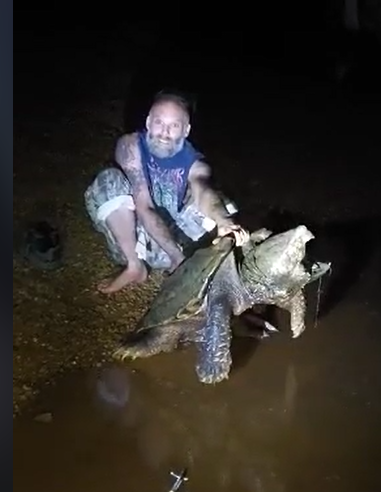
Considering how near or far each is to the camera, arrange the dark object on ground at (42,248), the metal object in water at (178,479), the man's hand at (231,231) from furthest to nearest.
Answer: the dark object on ground at (42,248)
the man's hand at (231,231)
the metal object in water at (178,479)

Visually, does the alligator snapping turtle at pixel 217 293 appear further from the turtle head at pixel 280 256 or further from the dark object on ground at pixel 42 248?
the dark object on ground at pixel 42 248

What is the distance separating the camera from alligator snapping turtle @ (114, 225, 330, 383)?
773mm

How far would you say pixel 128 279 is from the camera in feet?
2.88

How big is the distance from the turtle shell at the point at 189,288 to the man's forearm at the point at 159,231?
54mm

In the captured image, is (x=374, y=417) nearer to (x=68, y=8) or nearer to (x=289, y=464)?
(x=289, y=464)

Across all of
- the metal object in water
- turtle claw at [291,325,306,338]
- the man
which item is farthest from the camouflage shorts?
the metal object in water

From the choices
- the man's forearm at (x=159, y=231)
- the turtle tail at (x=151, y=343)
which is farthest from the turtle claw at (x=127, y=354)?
the man's forearm at (x=159, y=231)

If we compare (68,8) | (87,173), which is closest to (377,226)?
(87,173)

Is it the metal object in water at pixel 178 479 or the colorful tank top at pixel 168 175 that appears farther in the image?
the colorful tank top at pixel 168 175

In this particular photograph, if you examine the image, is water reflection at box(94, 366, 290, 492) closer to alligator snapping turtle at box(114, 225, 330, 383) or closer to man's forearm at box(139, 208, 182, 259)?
alligator snapping turtle at box(114, 225, 330, 383)

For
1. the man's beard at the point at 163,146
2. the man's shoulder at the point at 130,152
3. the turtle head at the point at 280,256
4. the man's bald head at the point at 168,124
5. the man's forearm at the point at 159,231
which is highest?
the man's bald head at the point at 168,124

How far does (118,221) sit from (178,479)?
0.26 metres

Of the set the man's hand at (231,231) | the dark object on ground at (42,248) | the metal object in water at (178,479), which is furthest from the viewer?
the dark object on ground at (42,248)

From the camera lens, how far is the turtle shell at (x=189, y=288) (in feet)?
2.61
